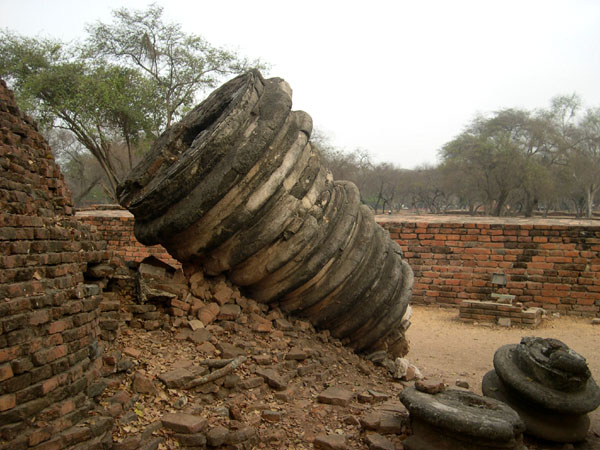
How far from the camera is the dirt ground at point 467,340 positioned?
5.72 metres

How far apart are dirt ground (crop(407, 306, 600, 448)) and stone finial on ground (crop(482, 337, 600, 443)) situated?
1117 mm

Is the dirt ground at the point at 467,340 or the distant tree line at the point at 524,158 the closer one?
the dirt ground at the point at 467,340

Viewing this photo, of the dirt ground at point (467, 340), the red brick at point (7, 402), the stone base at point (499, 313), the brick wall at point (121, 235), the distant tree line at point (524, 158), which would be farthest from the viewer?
the distant tree line at point (524, 158)

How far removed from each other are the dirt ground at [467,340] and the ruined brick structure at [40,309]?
3.62m

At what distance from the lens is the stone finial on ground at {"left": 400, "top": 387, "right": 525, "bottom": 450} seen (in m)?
2.98

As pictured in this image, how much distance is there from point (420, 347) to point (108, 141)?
15.7 meters

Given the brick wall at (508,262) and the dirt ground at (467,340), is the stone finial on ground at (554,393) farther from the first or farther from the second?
the brick wall at (508,262)

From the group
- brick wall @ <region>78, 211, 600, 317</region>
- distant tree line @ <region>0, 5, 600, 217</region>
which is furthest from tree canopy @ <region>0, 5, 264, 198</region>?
brick wall @ <region>78, 211, 600, 317</region>

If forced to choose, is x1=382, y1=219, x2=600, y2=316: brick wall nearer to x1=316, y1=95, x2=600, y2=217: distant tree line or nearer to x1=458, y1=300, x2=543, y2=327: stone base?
x1=458, y1=300, x2=543, y2=327: stone base

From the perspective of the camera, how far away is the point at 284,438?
3.14 meters

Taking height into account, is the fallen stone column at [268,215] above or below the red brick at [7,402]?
above

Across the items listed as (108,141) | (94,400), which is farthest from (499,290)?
(108,141)

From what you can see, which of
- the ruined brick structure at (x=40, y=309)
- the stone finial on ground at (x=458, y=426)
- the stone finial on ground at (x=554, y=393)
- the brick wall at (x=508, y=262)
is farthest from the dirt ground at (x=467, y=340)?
the ruined brick structure at (x=40, y=309)

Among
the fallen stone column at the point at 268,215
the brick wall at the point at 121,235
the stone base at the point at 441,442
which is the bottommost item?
the stone base at the point at 441,442
